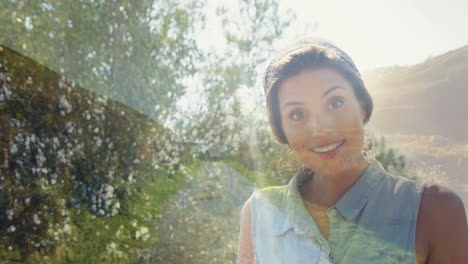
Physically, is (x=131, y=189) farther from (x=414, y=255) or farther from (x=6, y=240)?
(x=414, y=255)

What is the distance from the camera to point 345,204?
4.96 ft

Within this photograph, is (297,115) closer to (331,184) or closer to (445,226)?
(331,184)

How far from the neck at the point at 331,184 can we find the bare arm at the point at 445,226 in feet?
0.93

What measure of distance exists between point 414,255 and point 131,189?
3.69 m

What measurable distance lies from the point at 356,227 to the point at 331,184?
0.80 ft

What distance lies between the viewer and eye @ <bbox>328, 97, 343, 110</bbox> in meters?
1.48

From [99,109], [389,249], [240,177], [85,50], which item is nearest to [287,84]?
[389,249]

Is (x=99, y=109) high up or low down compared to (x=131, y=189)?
up

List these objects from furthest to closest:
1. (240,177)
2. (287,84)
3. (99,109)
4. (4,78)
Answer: (240,177)
(99,109)
(4,78)
(287,84)

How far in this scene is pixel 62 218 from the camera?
3645 mm

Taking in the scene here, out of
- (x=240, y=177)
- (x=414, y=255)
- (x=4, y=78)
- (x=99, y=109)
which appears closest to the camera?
(x=414, y=255)

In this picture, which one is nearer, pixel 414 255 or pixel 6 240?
pixel 414 255

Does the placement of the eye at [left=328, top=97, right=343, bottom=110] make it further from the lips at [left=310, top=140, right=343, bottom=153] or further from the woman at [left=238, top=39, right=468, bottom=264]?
the lips at [left=310, top=140, right=343, bottom=153]

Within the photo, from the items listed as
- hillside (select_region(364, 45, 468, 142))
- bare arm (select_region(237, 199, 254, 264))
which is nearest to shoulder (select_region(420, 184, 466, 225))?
bare arm (select_region(237, 199, 254, 264))
